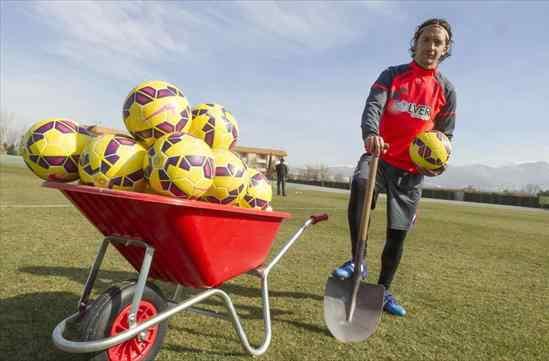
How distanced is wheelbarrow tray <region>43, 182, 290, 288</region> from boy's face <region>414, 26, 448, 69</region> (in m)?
1.81

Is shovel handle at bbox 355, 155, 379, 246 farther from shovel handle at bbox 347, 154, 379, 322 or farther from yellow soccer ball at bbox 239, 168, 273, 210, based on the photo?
yellow soccer ball at bbox 239, 168, 273, 210

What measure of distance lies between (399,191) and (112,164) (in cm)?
211

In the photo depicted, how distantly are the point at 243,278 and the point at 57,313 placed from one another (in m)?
1.60

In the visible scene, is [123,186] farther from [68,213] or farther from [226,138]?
[68,213]

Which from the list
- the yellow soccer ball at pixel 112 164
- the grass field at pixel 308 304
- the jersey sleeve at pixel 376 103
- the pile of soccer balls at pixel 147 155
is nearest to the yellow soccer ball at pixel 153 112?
the pile of soccer balls at pixel 147 155

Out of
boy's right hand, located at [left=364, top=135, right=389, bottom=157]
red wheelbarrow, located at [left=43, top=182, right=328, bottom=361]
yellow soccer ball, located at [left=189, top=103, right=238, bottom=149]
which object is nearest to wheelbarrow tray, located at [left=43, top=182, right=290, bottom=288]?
red wheelbarrow, located at [left=43, top=182, right=328, bottom=361]

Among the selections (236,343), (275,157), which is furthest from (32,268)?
(275,157)

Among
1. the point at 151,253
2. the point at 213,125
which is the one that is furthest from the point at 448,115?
the point at 151,253

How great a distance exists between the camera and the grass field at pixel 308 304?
84.0 inches

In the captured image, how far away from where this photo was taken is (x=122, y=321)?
164 cm

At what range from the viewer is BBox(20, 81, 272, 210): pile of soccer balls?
1.57 m

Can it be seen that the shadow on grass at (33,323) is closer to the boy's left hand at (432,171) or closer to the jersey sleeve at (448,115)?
the boy's left hand at (432,171)

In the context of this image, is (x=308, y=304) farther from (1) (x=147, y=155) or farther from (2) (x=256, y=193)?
(1) (x=147, y=155)

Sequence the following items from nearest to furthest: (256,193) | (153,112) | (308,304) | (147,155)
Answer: (147,155)
(153,112)
(256,193)
(308,304)
